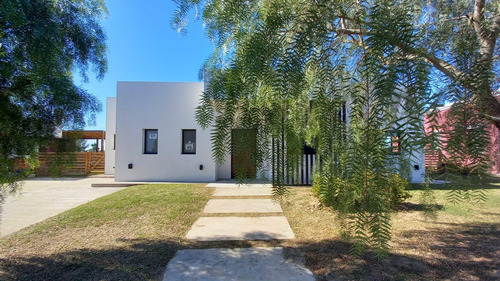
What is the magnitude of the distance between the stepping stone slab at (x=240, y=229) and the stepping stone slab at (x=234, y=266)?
57cm

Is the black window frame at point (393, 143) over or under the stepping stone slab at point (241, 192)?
over

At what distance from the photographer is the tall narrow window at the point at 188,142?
36.5 feet

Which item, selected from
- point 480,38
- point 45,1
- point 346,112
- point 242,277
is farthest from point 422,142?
point 45,1

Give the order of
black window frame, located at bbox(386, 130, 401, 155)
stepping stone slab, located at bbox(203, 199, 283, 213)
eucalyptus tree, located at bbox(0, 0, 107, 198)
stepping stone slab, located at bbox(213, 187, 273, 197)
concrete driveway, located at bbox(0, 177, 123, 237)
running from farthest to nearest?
stepping stone slab, located at bbox(213, 187, 273, 197) < stepping stone slab, located at bbox(203, 199, 283, 213) < concrete driveway, located at bbox(0, 177, 123, 237) < eucalyptus tree, located at bbox(0, 0, 107, 198) < black window frame, located at bbox(386, 130, 401, 155)

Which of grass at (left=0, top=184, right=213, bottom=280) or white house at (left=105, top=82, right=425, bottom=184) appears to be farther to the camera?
white house at (left=105, top=82, right=425, bottom=184)

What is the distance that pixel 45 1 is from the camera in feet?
7.34

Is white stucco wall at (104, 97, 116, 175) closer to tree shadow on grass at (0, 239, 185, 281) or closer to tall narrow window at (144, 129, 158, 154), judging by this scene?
tall narrow window at (144, 129, 158, 154)

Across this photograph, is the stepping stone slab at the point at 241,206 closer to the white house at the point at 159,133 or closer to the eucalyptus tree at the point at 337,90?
the white house at the point at 159,133

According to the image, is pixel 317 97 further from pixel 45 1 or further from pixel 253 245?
pixel 253 245

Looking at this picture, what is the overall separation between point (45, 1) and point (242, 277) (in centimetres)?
379

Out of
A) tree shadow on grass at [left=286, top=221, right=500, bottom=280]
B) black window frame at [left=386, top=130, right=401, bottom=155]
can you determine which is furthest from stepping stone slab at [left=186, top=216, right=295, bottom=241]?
black window frame at [left=386, top=130, right=401, bottom=155]

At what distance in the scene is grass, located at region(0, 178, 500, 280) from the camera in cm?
319

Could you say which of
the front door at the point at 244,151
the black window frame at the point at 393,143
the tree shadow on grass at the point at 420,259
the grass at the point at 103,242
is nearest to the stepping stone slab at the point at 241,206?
the grass at the point at 103,242

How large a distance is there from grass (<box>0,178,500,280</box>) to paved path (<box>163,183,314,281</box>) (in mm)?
188
